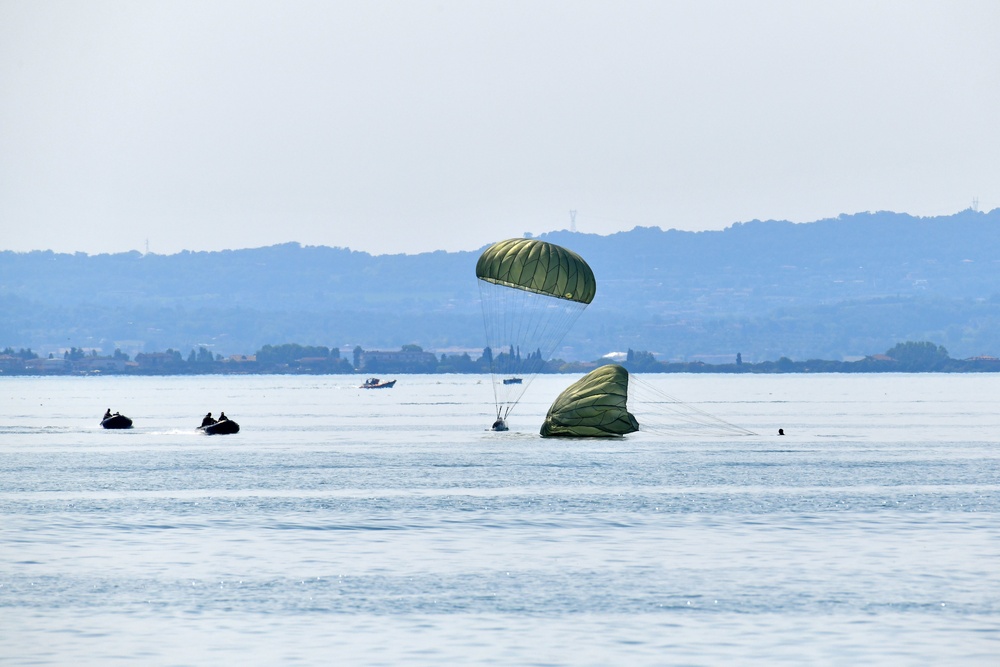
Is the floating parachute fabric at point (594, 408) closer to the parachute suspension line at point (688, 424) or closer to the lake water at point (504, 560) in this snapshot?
the lake water at point (504, 560)

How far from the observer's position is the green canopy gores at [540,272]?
94.2m

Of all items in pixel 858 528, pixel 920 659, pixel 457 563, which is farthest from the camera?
pixel 858 528

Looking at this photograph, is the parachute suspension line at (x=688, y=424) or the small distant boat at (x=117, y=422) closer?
the parachute suspension line at (x=688, y=424)

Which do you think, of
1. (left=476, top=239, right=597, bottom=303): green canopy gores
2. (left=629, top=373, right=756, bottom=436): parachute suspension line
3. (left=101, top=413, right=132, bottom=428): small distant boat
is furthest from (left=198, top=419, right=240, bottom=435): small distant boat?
(left=476, top=239, right=597, bottom=303): green canopy gores

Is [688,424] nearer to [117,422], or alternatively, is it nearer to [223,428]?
[223,428]

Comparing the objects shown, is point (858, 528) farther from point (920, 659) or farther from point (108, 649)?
point (108, 649)

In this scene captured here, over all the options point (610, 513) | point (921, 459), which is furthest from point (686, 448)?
point (610, 513)

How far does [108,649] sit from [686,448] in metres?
78.9

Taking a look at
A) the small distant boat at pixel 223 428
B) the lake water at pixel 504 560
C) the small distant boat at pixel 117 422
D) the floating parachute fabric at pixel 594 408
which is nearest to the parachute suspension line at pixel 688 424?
the floating parachute fabric at pixel 594 408

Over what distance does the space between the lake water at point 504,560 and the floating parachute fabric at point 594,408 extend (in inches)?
291

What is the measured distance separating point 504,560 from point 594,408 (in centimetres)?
5936

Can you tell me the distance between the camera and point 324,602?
4081 centimetres

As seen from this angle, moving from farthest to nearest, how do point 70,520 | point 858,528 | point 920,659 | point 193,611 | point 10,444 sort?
point 10,444 → point 70,520 → point 858,528 → point 193,611 → point 920,659

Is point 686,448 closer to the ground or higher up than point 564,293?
closer to the ground
